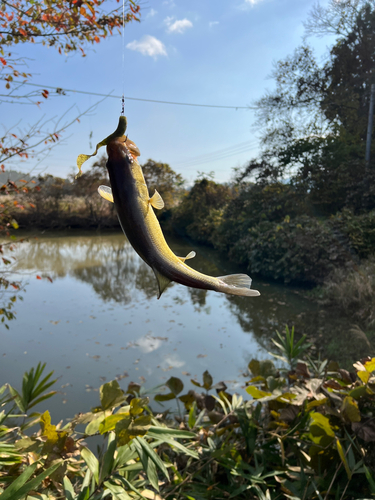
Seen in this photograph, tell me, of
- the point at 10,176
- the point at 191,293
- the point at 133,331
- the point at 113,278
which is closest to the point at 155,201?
the point at 10,176

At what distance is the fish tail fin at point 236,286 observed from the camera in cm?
47

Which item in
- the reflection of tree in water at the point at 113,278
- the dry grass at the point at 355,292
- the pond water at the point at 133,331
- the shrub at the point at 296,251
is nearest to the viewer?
the pond water at the point at 133,331

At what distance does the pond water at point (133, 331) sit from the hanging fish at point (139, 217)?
3.57 m

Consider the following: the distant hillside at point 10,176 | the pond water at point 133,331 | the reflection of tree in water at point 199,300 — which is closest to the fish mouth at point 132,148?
the distant hillside at point 10,176

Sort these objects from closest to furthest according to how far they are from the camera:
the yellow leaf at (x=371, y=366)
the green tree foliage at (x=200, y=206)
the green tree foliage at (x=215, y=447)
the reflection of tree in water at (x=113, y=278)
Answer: the green tree foliage at (x=215, y=447), the yellow leaf at (x=371, y=366), the reflection of tree in water at (x=113, y=278), the green tree foliage at (x=200, y=206)

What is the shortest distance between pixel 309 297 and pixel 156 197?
7.65 metres

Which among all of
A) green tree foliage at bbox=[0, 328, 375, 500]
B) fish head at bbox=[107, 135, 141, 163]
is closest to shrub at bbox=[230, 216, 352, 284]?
green tree foliage at bbox=[0, 328, 375, 500]

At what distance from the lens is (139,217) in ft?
1.49

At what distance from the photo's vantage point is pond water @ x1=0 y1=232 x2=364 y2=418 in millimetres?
4473

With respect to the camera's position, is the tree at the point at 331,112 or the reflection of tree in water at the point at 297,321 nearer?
the reflection of tree in water at the point at 297,321

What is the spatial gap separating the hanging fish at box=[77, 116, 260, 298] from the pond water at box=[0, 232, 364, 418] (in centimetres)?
357

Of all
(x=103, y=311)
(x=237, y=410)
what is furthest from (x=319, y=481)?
(x=103, y=311)

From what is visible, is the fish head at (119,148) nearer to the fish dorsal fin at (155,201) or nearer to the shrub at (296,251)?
the fish dorsal fin at (155,201)

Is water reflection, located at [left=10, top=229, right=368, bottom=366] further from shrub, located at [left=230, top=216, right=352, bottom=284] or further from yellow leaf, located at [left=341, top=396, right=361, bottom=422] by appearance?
yellow leaf, located at [left=341, top=396, right=361, bottom=422]
